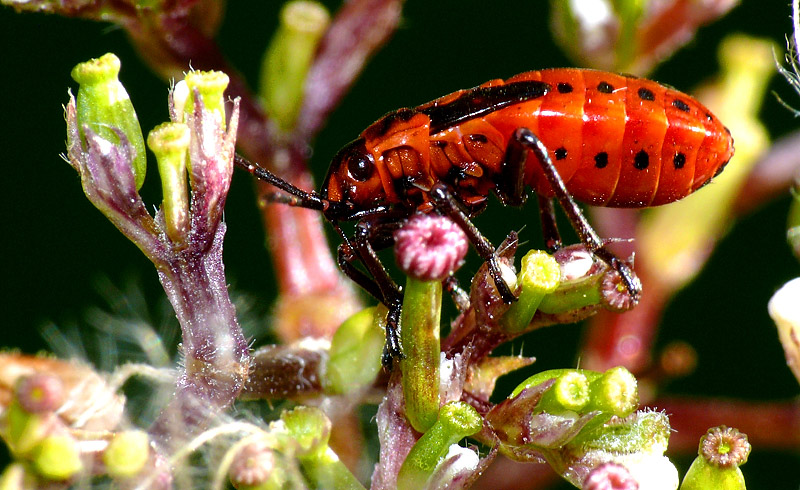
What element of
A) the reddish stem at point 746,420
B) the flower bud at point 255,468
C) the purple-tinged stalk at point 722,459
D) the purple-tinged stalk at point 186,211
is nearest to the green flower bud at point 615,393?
the purple-tinged stalk at point 722,459

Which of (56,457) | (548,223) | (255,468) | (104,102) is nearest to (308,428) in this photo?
(255,468)

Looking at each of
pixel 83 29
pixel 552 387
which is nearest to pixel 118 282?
pixel 83 29

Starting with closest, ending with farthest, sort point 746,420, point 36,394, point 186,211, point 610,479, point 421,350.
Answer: point 36,394 < point 610,479 < point 421,350 < point 186,211 < point 746,420

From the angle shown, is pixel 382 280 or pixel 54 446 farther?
pixel 382 280

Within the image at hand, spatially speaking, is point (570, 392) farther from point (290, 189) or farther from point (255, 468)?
point (290, 189)

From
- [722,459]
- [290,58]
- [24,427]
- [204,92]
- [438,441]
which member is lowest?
[722,459]

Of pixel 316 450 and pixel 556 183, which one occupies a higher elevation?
pixel 556 183

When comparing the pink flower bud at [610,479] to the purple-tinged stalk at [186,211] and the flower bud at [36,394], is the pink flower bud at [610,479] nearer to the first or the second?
the purple-tinged stalk at [186,211]
